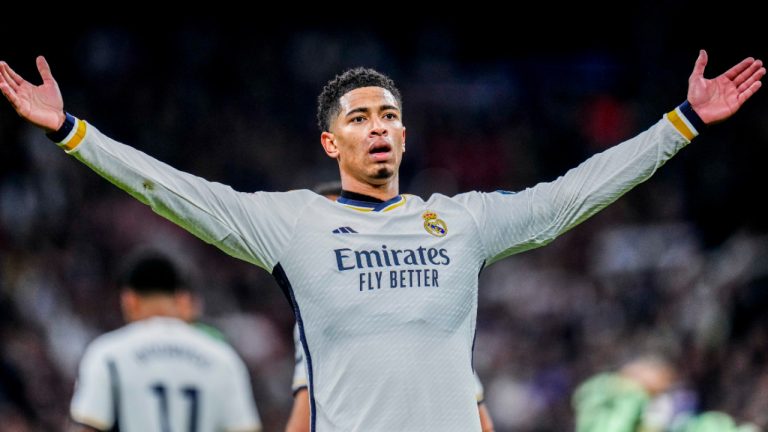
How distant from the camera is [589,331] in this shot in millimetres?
15336

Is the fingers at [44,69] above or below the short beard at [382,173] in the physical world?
above

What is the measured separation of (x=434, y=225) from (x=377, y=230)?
8.6 inches

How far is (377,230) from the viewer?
4.82 meters

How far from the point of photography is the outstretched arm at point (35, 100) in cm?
450

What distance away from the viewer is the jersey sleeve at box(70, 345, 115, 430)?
5.68 meters

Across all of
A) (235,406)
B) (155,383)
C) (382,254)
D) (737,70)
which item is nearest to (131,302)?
(155,383)

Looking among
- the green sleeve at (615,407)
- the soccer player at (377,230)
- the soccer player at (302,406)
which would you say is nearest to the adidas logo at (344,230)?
the soccer player at (377,230)

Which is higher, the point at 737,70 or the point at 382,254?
the point at 737,70

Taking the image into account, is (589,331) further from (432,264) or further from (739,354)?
(432,264)

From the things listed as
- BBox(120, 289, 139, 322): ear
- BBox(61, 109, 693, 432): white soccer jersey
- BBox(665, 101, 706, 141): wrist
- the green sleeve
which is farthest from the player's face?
the green sleeve

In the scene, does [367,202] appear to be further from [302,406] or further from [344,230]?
[302,406]

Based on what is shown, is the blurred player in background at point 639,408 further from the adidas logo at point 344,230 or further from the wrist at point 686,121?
the adidas logo at point 344,230

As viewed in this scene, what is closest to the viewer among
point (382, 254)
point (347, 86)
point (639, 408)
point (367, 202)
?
point (382, 254)

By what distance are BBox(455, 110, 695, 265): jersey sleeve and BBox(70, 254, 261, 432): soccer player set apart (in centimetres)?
148
